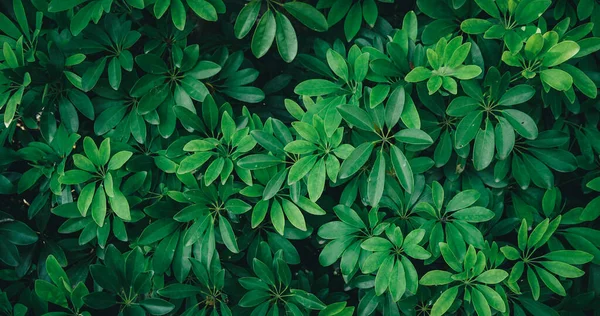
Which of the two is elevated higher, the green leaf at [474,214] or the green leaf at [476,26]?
the green leaf at [476,26]

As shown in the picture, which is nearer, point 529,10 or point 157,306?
point 529,10

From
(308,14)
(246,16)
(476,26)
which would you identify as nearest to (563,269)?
(476,26)

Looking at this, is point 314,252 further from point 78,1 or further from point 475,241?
point 78,1

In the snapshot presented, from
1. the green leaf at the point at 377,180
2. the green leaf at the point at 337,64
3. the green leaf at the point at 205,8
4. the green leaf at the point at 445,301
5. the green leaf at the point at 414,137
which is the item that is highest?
the green leaf at the point at 205,8

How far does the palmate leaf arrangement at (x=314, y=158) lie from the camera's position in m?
1.74

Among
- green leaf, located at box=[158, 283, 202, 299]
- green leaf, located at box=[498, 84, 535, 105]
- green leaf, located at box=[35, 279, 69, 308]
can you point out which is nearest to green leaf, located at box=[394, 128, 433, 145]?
green leaf, located at box=[498, 84, 535, 105]

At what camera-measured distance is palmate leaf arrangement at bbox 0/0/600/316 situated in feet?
5.70

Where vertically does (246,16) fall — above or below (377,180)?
above

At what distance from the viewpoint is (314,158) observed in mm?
1745

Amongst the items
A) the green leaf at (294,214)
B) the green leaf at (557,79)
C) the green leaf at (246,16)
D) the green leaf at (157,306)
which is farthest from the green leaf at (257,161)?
the green leaf at (557,79)

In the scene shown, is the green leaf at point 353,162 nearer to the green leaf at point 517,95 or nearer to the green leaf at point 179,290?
the green leaf at point 517,95

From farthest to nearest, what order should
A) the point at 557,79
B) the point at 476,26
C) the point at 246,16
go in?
the point at 246,16
the point at 476,26
the point at 557,79

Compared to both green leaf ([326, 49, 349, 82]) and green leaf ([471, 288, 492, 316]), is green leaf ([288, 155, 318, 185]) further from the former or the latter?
green leaf ([471, 288, 492, 316])

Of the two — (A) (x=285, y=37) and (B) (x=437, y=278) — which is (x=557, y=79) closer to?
(B) (x=437, y=278)
